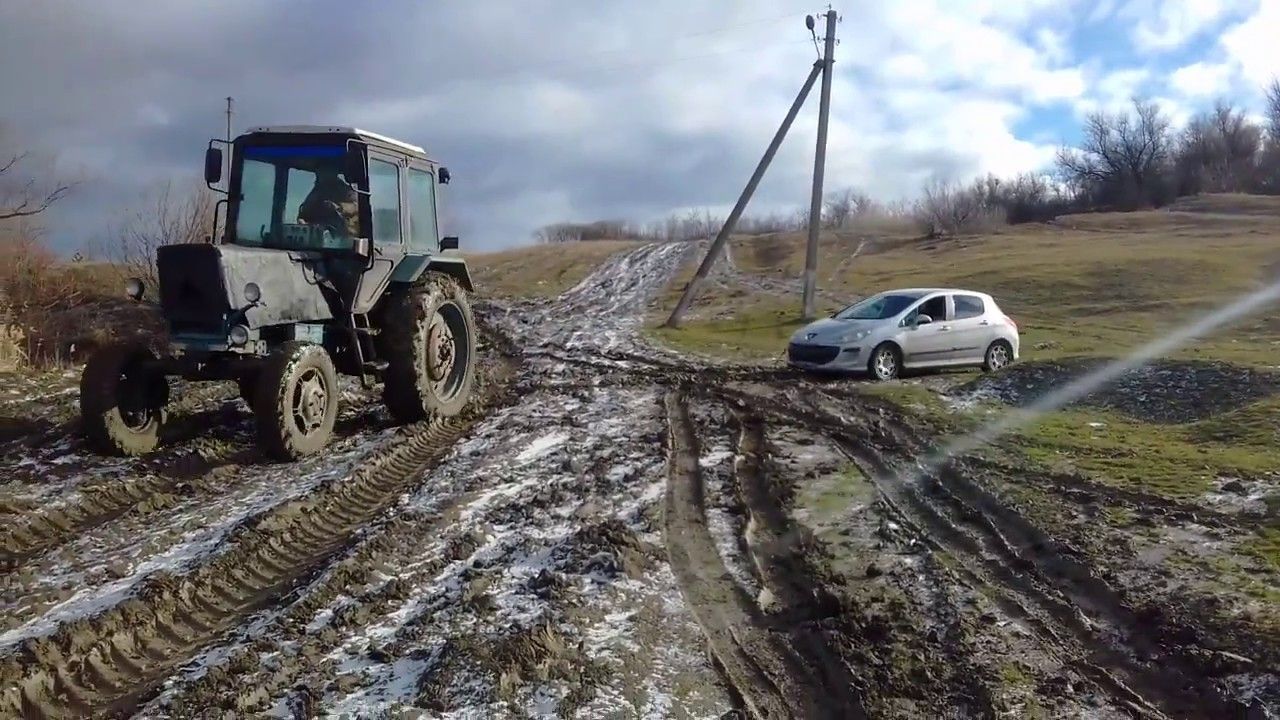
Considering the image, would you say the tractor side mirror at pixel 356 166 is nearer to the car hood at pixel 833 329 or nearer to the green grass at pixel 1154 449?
the green grass at pixel 1154 449

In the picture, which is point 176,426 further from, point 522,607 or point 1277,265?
point 1277,265

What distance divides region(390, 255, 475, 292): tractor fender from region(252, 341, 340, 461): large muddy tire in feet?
5.82

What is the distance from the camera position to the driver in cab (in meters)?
9.12

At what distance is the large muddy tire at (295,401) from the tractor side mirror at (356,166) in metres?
1.83

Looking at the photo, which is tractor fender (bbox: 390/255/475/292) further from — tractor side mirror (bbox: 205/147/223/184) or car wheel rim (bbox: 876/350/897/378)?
car wheel rim (bbox: 876/350/897/378)

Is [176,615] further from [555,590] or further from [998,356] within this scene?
[998,356]

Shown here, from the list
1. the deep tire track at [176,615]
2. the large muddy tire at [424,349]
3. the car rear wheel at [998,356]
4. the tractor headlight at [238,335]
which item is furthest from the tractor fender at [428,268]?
the car rear wheel at [998,356]

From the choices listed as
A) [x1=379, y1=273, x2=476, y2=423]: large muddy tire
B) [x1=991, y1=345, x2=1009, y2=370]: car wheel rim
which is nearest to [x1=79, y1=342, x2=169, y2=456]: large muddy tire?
[x1=379, y1=273, x2=476, y2=423]: large muddy tire

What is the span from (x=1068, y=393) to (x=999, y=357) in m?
3.22

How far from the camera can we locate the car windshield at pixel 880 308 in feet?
48.6

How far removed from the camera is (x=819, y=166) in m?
23.2

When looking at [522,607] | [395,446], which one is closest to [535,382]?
[395,446]

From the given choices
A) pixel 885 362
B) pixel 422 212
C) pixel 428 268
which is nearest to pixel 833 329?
pixel 885 362

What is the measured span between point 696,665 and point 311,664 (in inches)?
69.3
